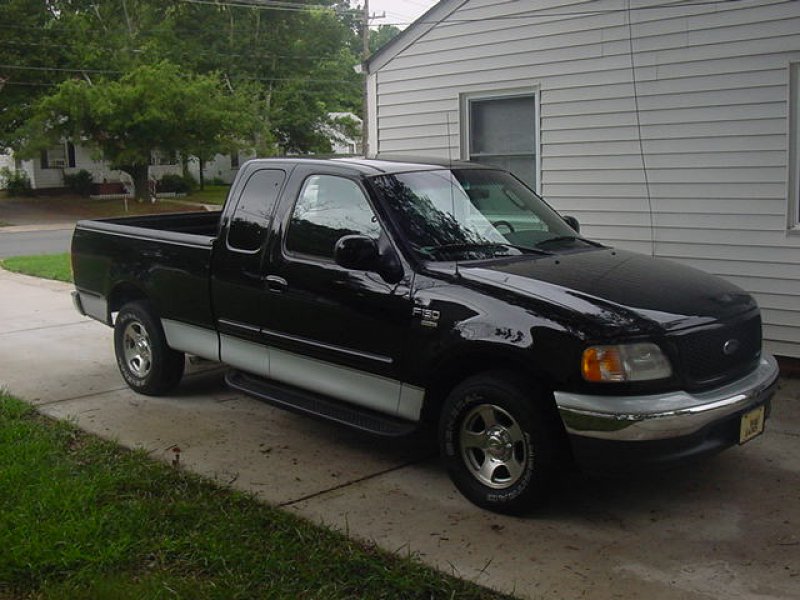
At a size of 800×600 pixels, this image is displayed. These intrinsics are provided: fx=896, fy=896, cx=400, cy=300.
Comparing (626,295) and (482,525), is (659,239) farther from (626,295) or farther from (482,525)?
(482,525)

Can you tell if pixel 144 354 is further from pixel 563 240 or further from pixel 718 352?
pixel 718 352

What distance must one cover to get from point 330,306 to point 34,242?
21184 millimetres

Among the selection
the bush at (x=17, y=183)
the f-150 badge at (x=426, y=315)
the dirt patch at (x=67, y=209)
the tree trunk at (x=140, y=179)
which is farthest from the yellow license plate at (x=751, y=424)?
the bush at (x=17, y=183)

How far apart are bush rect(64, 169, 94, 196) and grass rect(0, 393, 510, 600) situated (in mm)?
39000

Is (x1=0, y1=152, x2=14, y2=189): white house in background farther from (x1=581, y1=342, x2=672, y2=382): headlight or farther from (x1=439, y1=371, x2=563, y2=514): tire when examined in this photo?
(x1=581, y1=342, x2=672, y2=382): headlight

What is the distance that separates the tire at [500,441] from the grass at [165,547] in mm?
Result: 750

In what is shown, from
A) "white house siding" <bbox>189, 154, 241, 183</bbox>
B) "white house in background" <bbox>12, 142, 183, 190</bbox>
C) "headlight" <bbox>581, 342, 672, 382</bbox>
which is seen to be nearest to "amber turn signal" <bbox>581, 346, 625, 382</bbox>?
"headlight" <bbox>581, 342, 672, 382</bbox>

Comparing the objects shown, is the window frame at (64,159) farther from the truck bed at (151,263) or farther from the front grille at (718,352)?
the front grille at (718,352)

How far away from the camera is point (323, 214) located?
18.8 feet

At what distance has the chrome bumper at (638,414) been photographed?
4.29 meters

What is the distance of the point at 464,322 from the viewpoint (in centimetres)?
476

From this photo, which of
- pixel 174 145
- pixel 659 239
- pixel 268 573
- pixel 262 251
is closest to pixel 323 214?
pixel 262 251

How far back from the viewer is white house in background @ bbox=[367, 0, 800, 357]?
735 cm

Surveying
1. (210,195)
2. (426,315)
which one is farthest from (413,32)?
(210,195)
